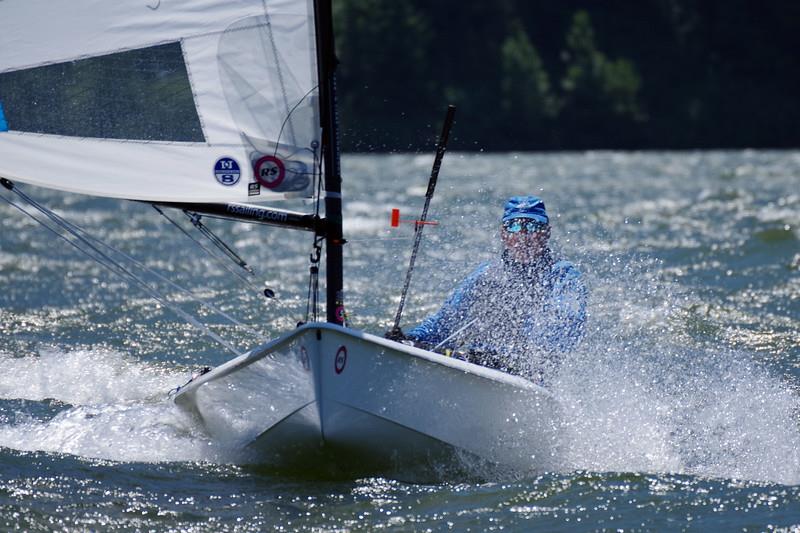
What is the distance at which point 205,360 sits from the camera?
776cm

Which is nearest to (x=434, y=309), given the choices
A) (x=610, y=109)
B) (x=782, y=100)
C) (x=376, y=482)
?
(x=376, y=482)

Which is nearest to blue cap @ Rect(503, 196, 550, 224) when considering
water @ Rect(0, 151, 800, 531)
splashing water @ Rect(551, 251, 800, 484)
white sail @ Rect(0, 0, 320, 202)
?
water @ Rect(0, 151, 800, 531)

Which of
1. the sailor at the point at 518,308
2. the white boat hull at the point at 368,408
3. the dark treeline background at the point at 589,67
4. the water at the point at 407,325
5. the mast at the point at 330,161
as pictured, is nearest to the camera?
the water at the point at 407,325

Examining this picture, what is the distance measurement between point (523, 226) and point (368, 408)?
1.38m

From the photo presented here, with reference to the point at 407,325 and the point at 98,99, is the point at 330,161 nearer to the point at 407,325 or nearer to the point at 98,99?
the point at 98,99

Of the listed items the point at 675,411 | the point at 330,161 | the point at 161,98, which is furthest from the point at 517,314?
the point at 161,98

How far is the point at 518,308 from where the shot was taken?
224 inches

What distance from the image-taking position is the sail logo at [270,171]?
5230mm

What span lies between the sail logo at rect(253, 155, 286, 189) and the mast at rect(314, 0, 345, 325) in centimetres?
19

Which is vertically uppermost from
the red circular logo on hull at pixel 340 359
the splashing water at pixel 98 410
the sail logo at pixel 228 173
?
the sail logo at pixel 228 173

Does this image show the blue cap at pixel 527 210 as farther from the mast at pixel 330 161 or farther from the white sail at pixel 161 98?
the white sail at pixel 161 98

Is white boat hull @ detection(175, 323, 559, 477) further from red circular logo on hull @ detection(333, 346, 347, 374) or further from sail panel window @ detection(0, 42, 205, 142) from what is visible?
sail panel window @ detection(0, 42, 205, 142)

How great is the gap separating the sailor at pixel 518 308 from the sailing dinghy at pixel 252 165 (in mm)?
428

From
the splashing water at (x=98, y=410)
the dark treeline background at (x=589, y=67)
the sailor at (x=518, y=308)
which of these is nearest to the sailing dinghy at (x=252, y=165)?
the splashing water at (x=98, y=410)
